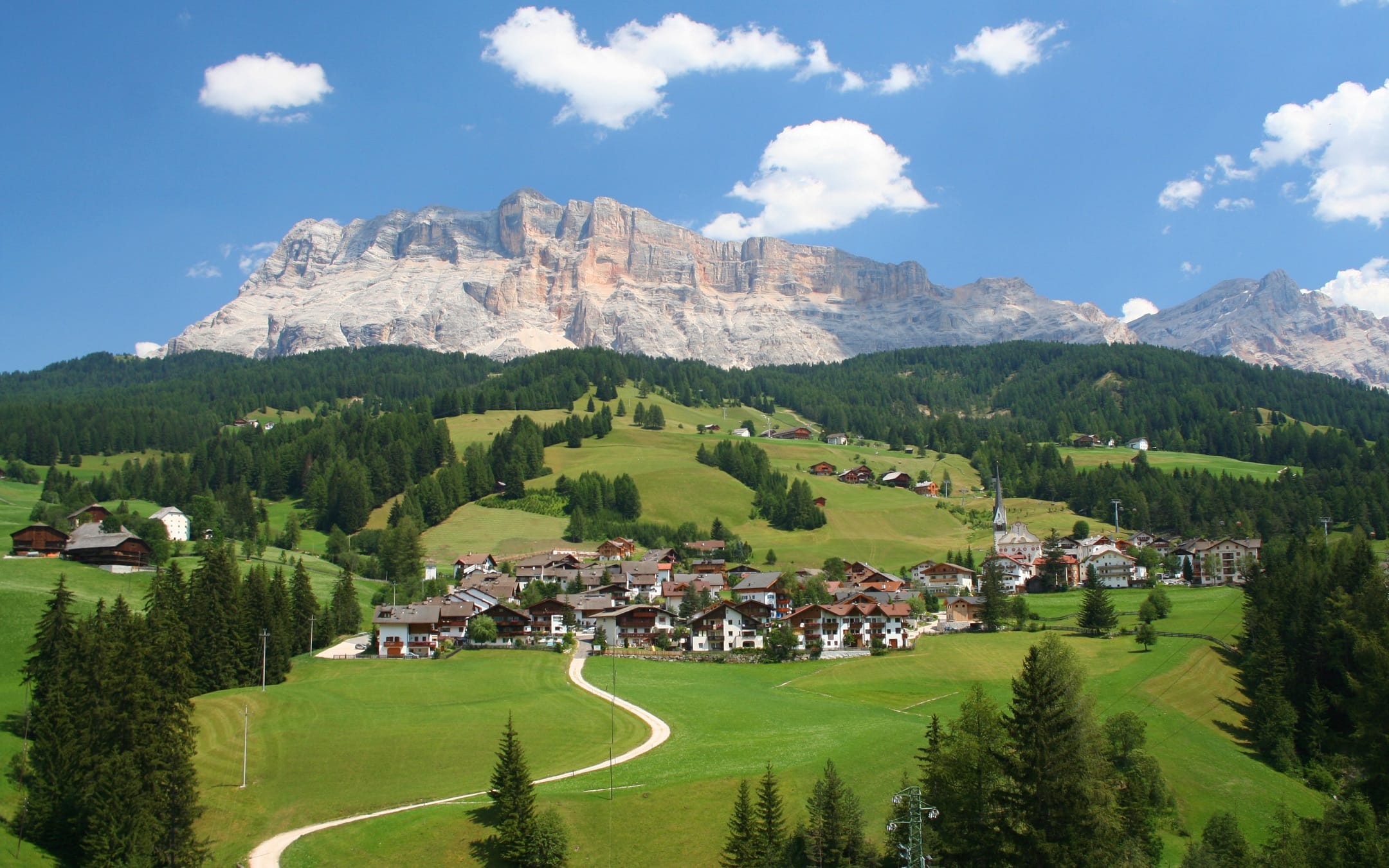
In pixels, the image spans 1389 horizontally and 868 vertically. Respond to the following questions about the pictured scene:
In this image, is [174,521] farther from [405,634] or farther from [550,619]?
[550,619]

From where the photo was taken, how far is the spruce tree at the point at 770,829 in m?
34.4

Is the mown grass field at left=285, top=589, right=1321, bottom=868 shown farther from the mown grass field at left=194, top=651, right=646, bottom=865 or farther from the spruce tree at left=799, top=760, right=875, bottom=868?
the mown grass field at left=194, top=651, right=646, bottom=865

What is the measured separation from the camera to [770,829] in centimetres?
3531

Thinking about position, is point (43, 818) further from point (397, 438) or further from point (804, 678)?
point (397, 438)

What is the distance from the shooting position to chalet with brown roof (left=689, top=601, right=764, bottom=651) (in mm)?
82875

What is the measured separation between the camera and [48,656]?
53.2 meters

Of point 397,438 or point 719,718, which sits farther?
point 397,438

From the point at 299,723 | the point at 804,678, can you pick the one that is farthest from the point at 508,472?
the point at 299,723

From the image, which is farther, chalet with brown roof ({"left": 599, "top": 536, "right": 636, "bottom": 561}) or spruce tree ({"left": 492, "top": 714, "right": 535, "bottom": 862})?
chalet with brown roof ({"left": 599, "top": 536, "right": 636, "bottom": 561})

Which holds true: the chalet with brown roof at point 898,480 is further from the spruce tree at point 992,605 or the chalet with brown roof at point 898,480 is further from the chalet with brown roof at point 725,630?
the chalet with brown roof at point 725,630

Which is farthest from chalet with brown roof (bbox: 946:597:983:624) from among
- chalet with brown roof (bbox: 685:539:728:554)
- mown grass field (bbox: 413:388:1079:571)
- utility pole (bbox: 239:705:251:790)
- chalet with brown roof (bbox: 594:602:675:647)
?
utility pole (bbox: 239:705:251:790)

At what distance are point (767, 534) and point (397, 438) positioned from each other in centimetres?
6433

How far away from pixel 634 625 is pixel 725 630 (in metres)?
8.04

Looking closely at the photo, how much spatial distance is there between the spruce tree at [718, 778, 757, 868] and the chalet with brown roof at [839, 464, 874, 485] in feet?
437
